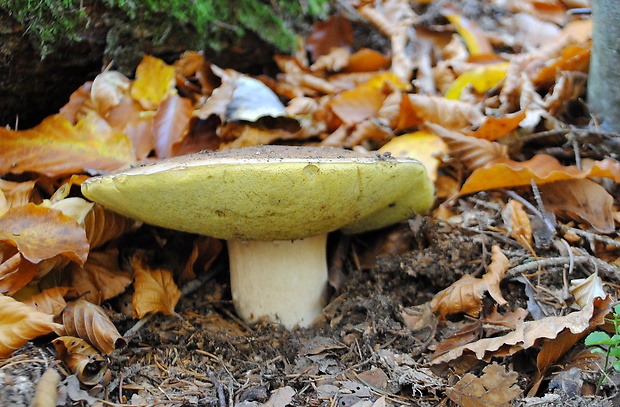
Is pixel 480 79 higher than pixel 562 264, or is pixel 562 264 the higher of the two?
pixel 480 79

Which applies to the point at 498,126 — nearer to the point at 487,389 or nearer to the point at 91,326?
the point at 487,389

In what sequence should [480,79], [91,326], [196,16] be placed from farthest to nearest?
[480,79], [196,16], [91,326]

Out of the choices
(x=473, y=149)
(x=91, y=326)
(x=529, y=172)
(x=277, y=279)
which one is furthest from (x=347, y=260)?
(x=91, y=326)

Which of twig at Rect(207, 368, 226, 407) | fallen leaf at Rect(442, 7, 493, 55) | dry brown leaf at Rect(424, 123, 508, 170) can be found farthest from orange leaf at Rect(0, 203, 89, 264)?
fallen leaf at Rect(442, 7, 493, 55)

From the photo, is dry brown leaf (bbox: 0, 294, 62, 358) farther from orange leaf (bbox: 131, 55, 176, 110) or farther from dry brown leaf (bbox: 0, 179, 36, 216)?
orange leaf (bbox: 131, 55, 176, 110)

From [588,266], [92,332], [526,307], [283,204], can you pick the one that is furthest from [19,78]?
[588,266]

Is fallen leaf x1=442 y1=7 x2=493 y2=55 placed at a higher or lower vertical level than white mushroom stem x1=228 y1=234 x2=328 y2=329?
higher
